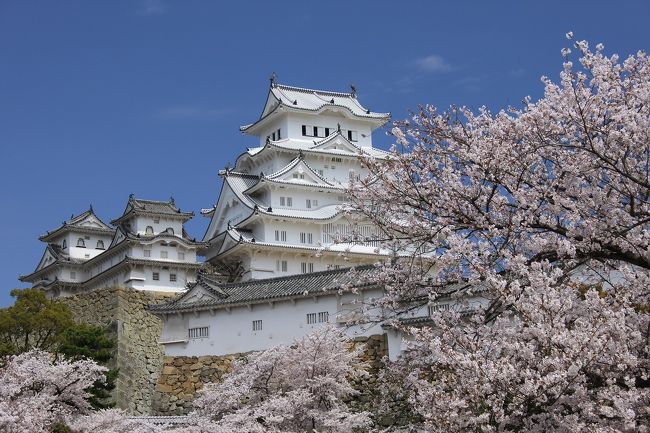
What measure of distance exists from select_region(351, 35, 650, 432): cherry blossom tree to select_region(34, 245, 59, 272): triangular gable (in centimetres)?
3517

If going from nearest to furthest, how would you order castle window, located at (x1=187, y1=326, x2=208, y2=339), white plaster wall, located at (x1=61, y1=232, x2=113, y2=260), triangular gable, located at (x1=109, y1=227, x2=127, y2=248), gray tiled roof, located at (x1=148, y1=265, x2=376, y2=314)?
1. gray tiled roof, located at (x1=148, y1=265, x2=376, y2=314)
2. castle window, located at (x1=187, y1=326, x2=208, y2=339)
3. triangular gable, located at (x1=109, y1=227, x2=127, y2=248)
4. white plaster wall, located at (x1=61, y1=232, x2=113, y2=260)

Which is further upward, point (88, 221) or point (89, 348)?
point (88, 221)

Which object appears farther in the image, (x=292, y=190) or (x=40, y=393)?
(x=292, y=190)

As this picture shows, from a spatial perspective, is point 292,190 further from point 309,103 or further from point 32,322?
point 32,322

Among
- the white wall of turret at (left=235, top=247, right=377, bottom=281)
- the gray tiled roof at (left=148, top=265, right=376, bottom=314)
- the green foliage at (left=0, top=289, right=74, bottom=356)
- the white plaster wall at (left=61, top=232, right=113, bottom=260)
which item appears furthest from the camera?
the white plaster wall at (left=61, top=232, right=113, bottom=260)

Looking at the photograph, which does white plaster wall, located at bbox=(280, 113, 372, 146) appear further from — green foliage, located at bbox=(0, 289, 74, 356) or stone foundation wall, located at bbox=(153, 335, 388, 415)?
stone foundation wall, located at bbox=(153, 335, 388, 415)

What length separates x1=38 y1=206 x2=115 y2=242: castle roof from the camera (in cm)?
4547

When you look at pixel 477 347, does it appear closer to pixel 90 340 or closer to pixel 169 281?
pixel 90 340

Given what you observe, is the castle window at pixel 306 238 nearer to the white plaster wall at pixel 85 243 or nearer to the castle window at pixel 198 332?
the white plaster wall at pixel 85 243

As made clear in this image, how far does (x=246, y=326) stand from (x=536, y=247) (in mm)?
16290

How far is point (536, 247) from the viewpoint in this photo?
34.3 feet

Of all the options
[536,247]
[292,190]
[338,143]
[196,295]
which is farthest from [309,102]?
[536,247]

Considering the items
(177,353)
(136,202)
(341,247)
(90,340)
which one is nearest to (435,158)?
(177,353)

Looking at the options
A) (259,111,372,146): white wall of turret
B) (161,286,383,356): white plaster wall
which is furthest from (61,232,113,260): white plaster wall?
(161,286,383,356): white plaster wall
